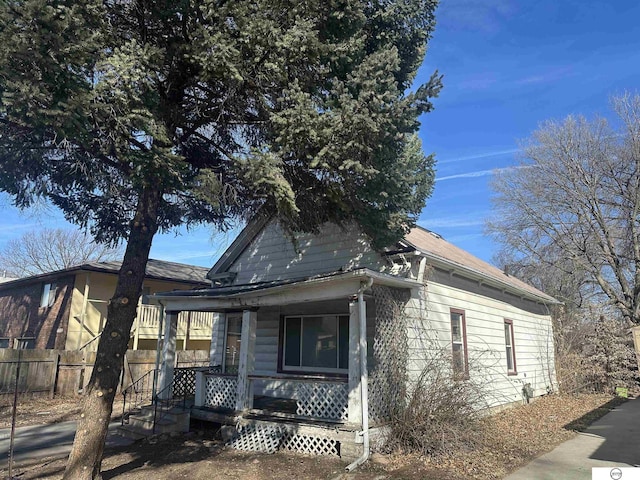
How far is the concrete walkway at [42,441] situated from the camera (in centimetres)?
910

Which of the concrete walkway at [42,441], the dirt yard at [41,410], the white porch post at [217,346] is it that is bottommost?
the concrete walkway at [42,441]

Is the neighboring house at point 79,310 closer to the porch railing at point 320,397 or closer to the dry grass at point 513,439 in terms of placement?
the porch railing at point 320,397

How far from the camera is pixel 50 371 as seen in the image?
1528 centimetres

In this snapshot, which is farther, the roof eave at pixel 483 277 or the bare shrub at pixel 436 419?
the roof eave at pixel 483 277

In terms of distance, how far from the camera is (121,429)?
10.8m

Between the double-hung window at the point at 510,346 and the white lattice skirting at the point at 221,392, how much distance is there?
29.1 ft

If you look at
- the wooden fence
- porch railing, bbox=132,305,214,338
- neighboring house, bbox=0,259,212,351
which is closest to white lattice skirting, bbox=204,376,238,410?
the wooden fence

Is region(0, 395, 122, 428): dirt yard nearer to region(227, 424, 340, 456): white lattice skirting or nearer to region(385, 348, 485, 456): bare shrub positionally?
region(227, 424, 340, 456): white lattice skirting

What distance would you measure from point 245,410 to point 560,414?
9.59 metres

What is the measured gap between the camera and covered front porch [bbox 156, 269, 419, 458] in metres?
8.34

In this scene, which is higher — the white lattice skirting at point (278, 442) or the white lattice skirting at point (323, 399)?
the white lattice skirting at point (323, 399)

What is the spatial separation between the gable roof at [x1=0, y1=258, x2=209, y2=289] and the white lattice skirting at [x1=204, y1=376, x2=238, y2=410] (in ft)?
34.8

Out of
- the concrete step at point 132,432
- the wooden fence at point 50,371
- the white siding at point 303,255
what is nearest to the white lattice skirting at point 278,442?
the concrete step at point 132,432

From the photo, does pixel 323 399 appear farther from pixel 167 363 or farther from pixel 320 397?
pixel 167 363
